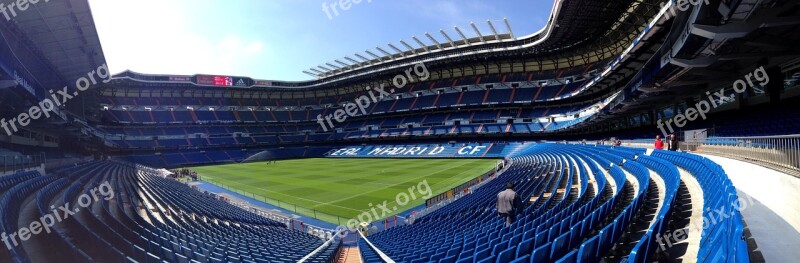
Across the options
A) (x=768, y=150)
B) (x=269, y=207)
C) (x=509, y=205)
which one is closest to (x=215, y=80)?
(x=269, y=207)

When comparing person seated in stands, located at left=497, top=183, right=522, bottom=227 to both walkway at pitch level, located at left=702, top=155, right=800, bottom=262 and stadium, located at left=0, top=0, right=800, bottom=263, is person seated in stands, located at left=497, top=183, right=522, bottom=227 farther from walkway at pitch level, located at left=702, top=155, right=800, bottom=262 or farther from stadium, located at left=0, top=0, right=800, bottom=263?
walkway at pitch level, located at left=702, top=155, right=800, bottom=262

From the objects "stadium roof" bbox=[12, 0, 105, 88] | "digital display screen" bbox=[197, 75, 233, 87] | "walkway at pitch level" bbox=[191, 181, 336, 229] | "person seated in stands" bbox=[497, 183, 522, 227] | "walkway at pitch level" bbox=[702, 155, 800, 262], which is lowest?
"walkway at pitch level" bbox=[191, 181, 336, 229]

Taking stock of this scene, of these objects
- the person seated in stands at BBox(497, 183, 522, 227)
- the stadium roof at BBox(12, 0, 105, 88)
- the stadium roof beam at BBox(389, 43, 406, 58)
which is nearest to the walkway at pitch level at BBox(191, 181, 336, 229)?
the person seated in stands at BBox(497, 183, 522, 227)

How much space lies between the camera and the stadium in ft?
17.6

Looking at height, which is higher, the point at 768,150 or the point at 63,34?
the point at 63,34

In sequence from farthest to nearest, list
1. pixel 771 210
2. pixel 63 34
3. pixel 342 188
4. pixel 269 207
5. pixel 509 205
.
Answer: pixel 342 188 → pixel 269 207 → pixel 63 34 → pixel 509 205 → pixel 771 210

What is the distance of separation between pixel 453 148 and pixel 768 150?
43503mm

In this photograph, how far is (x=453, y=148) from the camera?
49.4 m

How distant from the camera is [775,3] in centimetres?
857

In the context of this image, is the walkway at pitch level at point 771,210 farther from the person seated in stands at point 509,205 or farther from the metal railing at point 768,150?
the person seated in stands at point 509,205

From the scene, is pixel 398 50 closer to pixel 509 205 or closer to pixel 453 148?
pixel 453 148

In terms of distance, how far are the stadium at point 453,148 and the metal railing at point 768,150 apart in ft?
0.15

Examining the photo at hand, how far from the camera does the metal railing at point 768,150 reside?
16.1 feet

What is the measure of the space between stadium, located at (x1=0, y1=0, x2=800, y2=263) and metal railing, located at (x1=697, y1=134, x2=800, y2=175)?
5 centimetres
